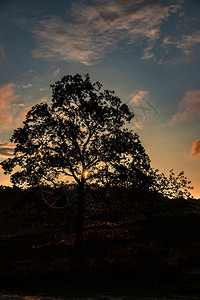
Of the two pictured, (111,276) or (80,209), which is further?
(80,209)

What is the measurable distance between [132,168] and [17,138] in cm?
871

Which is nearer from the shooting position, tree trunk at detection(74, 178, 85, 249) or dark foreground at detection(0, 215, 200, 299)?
dark foreground at detection(0, 215, 200, 299)

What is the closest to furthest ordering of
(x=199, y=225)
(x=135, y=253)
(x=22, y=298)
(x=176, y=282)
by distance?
1. (x=22, y=298)
2. (x=176, y=282)
3. (x=135, y=253)
4. (x=199, y=225)

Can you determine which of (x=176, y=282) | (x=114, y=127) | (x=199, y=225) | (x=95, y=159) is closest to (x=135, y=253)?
(x=176, y=282)

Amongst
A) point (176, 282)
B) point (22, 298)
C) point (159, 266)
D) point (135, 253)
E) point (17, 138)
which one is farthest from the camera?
point (17, 138)

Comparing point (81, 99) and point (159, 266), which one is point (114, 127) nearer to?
point (81, 99)

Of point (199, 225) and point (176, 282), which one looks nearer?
point (176, 282)

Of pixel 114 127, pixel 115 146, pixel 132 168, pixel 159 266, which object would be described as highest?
pixel 114 127

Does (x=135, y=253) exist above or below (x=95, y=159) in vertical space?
below

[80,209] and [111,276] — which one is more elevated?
[80,209]

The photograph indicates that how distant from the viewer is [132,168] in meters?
18.9

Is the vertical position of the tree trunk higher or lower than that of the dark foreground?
higher

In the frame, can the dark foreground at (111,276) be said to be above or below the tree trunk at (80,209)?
A: below

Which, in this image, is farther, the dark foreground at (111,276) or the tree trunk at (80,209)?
the tree trunk at (80,209)
